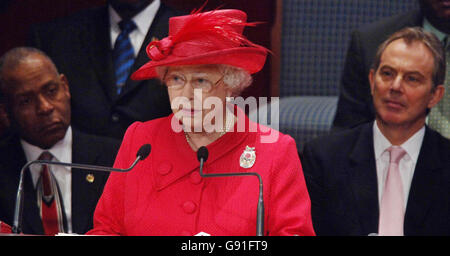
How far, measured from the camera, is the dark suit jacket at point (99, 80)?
2973 mm

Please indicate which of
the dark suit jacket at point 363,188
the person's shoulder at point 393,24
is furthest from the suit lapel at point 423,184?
the person's shoulder at point 393,24

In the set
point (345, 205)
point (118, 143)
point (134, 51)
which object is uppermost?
point (134, 51)

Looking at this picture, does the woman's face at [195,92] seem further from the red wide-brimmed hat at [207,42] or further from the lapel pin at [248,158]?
the lapel pin at [248,158]

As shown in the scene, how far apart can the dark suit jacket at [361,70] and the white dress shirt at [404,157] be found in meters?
0.22

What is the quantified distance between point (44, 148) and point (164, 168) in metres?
0.91

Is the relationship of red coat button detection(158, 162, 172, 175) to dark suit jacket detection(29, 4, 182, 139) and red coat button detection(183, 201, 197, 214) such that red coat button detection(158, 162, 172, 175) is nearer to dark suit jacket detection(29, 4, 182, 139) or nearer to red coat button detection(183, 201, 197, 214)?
red coat button detection(183, 201, 197, 214)

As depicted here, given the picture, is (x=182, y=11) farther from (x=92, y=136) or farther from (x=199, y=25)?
(x=199, y=25)

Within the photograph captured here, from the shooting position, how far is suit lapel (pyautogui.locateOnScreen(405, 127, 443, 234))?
8.61 feet

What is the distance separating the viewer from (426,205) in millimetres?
2619

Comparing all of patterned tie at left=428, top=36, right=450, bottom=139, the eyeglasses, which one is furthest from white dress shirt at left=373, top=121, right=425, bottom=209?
the eyeglasses

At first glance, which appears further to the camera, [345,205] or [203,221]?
[345,205]

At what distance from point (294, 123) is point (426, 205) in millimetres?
909

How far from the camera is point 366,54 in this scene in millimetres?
2982

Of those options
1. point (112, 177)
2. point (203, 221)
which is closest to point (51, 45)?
point (112, 177)
